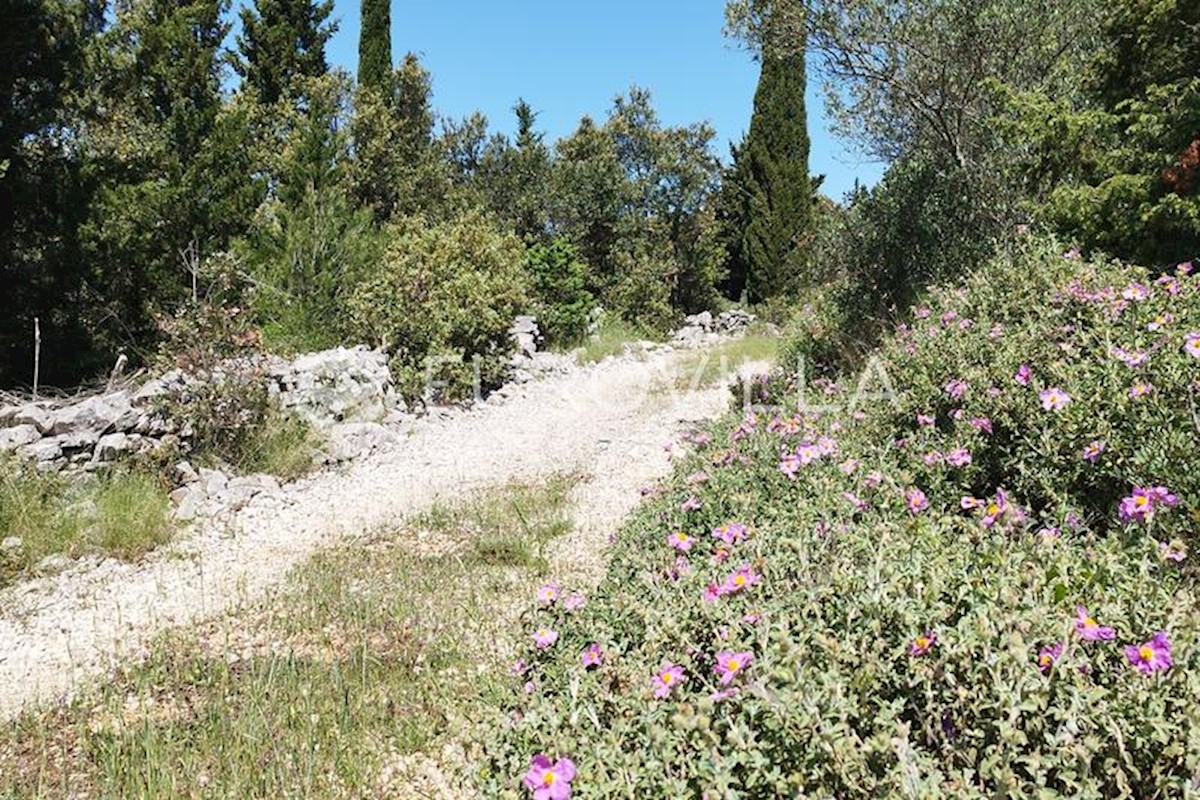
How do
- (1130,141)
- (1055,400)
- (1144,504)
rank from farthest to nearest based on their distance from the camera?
(1130,141)
(1055,400)
(1144,504)

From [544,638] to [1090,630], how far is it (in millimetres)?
1421

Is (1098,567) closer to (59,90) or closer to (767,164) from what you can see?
(59,90)

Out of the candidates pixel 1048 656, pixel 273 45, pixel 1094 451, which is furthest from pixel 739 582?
pixel 273 45

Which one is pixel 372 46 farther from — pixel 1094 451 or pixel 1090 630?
pixel 1090 630

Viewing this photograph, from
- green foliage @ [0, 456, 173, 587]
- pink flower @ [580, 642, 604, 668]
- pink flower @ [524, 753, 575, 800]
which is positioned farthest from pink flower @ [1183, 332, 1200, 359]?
green foliage @ [0, 456, 173, 587]

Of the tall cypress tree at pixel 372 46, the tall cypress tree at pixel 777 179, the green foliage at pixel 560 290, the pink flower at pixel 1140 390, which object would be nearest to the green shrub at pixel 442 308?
the green foliage at pixel 560 290

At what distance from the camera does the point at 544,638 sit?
2.33 m

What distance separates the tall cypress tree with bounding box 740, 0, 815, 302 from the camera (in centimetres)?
2056

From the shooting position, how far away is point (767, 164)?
20.7 m

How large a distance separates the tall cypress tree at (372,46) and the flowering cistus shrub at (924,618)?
734 inches

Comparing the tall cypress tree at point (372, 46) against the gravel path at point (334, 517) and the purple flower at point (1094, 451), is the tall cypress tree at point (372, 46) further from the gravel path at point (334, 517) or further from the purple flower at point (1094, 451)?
the purple flower at point (1094, 451)

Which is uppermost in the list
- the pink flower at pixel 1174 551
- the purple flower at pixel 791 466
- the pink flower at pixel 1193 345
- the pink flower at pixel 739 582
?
the pink flower at pixel 1193 345

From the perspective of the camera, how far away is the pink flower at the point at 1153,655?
5.50 feet

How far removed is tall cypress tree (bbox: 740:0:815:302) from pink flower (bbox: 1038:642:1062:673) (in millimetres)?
19310
